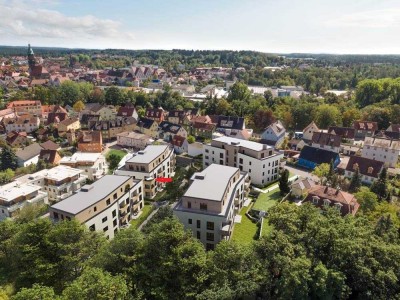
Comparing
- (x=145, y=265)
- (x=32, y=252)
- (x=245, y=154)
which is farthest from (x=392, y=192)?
(x=32, y=252)

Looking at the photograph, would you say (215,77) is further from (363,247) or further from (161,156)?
(363,247)

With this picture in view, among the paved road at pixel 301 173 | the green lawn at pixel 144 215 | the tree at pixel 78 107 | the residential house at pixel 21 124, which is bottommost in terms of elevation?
the green lawn at pixel 144 215

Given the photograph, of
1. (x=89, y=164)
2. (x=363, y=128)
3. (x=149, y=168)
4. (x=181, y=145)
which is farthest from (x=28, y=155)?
(x=363, y=128)

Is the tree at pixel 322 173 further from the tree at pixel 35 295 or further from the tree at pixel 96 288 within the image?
the tree at pixel 35 295

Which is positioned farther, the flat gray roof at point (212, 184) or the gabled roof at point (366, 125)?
the gabled roof at point (366, 125)

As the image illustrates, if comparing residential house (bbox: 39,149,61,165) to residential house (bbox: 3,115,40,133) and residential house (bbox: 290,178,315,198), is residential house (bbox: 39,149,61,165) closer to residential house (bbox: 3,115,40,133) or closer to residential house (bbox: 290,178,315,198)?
residential house (bbox: 3,115,40,133)

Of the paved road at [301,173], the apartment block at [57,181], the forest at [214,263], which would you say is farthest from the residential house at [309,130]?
the apartment block at [57,181]
